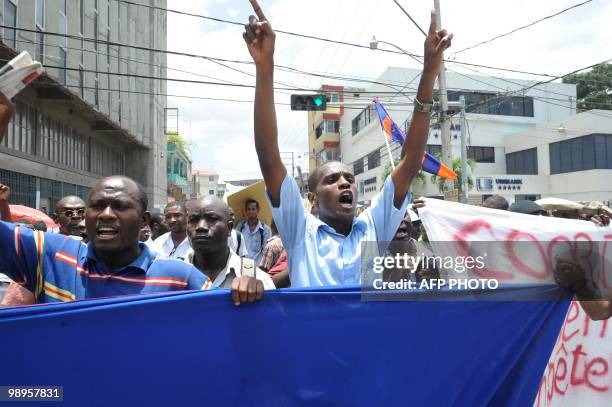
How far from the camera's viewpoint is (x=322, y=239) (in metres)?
2.32

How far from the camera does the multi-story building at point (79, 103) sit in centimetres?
1573

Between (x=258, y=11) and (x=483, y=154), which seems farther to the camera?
(x=483, y=154)

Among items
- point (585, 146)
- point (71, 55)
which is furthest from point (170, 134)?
point (585, 146)

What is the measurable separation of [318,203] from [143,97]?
31.2m

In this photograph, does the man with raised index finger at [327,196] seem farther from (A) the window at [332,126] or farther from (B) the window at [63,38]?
(A) the window at [332,126]

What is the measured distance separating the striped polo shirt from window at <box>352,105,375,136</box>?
109 ft

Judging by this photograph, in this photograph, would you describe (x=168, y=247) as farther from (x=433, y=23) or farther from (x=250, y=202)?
(x=433, y=23)

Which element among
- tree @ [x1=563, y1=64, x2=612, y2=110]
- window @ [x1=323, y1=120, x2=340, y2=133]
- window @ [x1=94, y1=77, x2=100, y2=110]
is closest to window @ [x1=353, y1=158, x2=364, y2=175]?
window @ [x1=323, y1=120, x2=340, y2=133]

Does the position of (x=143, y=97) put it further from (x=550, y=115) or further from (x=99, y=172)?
(x=550, y=115)

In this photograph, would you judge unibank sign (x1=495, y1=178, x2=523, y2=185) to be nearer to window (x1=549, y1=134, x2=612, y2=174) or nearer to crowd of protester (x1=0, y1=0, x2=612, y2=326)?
window (x1=549, y1=134, x2=612, y2=174)

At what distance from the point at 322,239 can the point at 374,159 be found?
3260 cm

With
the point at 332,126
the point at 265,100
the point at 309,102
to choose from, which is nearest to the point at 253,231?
the point at 265,100

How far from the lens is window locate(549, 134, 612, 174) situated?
89.9 feet

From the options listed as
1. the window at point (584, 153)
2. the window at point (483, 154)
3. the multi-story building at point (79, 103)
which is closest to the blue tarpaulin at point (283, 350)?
the multi-story building at point (79, 103)
